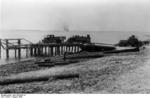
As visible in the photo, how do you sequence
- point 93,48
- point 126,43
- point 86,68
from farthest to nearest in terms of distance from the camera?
point 126,43 < point 93,48 < point 86,68

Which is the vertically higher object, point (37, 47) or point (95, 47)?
point (95, 47)

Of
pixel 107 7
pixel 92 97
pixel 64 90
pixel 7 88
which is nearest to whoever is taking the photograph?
pixel 92 97

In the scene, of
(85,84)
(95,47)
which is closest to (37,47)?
(95,47)

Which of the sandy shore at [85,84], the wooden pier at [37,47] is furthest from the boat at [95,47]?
the sandy shore at [85,84]

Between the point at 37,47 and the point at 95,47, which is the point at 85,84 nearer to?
the point at 95,47

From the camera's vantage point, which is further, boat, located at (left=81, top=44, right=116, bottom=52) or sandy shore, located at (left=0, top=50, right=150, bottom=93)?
boat, located at (left=81, top=44, right=116, bottom=52)

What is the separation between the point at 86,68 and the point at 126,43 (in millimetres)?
14385

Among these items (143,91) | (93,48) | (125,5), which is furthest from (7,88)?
(93,48)

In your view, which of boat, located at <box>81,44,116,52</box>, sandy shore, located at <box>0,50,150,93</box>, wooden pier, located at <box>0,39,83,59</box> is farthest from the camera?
wooden pier, located at <box>0,39,83,59</box>

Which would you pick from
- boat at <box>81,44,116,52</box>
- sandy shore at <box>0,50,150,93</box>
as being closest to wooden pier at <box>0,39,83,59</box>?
boat at <box>81,44,116,52</box>

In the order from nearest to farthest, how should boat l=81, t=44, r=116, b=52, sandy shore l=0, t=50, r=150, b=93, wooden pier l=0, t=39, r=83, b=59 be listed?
1. sandy shore l=0, t=50, r=150, b=93
2. boat l=81, t=44, r=116, b=52
3. wooden pier l=0, t=39, r=83, b=59

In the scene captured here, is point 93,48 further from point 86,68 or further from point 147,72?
point 147,72

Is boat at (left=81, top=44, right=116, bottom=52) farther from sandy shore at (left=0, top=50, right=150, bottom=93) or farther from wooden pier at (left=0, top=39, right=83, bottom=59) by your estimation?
sandy shore at (left=0, top=50, right=150, bottom=93)

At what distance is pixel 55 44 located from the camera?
2298cm
